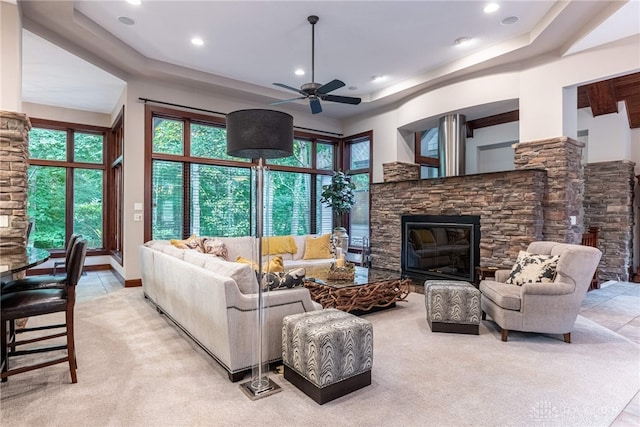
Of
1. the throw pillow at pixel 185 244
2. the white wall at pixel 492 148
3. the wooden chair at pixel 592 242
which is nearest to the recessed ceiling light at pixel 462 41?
the wooden chair at pixel 592 242

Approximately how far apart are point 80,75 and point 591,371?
724 centimetres

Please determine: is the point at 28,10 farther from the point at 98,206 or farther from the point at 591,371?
the point at 591,371

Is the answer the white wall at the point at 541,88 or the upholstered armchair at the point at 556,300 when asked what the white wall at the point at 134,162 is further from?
the upholstered armchair at the point at 556,300

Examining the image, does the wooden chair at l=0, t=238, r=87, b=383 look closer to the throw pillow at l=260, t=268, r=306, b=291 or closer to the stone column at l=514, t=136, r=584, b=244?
the throw pillow at l=260, t=268, r=306, b=291

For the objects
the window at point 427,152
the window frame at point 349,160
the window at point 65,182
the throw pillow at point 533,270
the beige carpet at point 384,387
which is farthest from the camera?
the window frame at point 349,160

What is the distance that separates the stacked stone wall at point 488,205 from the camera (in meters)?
4.78

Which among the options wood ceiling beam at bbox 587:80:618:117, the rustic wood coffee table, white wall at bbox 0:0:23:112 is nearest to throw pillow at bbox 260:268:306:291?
the rustic wood coffee table

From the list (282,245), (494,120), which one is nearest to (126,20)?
(282,245)

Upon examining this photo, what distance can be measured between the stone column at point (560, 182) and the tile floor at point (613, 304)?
95 cm

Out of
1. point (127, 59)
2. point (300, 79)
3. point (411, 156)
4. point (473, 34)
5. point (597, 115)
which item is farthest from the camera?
point (411, 156)

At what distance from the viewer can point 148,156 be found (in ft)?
19.1

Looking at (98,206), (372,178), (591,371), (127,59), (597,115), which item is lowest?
(591,371)

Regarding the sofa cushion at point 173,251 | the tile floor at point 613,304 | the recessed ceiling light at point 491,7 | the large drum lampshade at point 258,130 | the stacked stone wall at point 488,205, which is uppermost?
the recessed ceiling light at point 491,7

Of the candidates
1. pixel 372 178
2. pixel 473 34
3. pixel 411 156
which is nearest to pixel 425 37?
pixel 473 34
